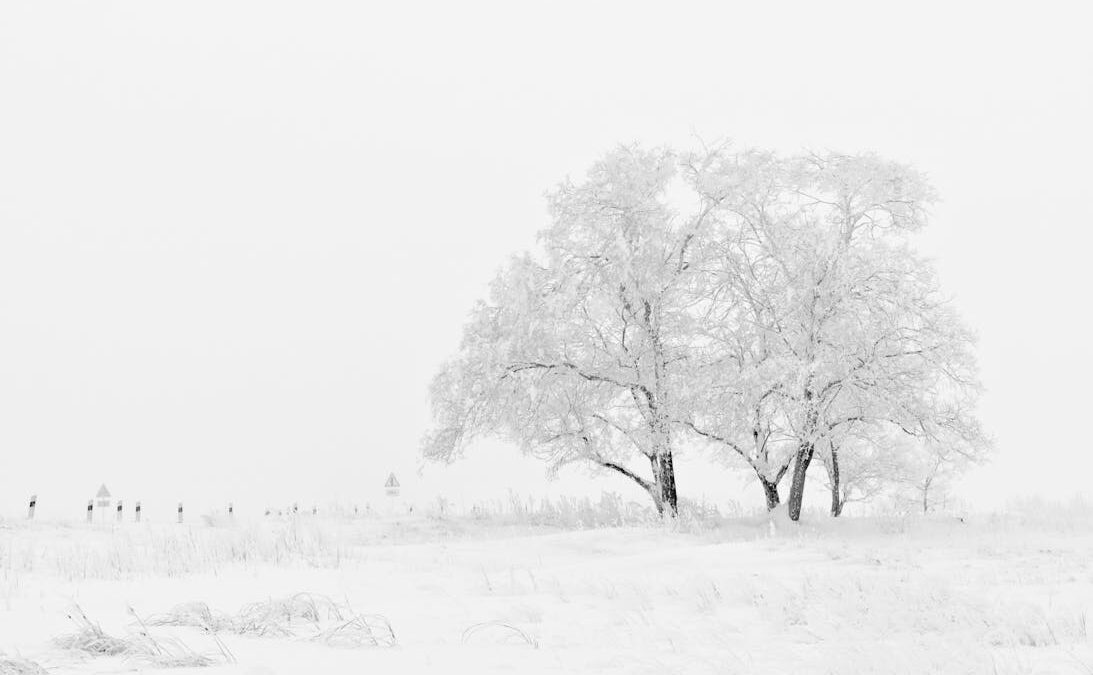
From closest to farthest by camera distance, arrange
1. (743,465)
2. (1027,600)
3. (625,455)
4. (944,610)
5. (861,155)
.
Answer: (944,610) < (1027,600) < (861,155) < (625,455) < (743,465)

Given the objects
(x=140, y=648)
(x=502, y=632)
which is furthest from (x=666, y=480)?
(x=140, y=648)

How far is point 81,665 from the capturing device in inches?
174

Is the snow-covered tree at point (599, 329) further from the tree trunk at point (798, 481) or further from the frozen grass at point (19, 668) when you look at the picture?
the frozen grass at point (19, 668)

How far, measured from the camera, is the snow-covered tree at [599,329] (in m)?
18.7

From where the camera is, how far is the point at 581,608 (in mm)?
6914

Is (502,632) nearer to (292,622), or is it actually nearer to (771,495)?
(292,622)

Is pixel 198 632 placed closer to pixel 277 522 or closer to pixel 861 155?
pixel 277 522

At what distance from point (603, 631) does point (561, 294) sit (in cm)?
1319

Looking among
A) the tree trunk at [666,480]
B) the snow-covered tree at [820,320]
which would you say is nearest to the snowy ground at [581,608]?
the snow-covered tree at [820,320]

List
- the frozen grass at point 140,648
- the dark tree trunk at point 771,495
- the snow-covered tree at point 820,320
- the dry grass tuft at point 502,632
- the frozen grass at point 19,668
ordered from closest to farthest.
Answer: the frozen grass at point 19,668, the frozen grass at point 140,648, the dry grass tuft at point 502,632, the snow-covered tree at point 820,320, the dark tree trunk at point 771,495

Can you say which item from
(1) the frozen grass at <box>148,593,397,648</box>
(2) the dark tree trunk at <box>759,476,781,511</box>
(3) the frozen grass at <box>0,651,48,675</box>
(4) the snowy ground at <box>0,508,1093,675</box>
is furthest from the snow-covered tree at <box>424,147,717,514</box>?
(3) the frozen grass at <box>0,651,48,675</box>

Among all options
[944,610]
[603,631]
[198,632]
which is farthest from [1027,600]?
[198,632]

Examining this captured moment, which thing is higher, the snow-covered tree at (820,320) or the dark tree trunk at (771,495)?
the snow-covered tree at (820,320)

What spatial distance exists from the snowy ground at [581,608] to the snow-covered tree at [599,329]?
21.4ft
